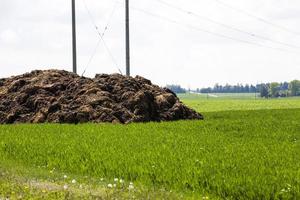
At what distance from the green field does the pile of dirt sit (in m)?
9.06

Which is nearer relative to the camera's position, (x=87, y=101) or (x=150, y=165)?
(x=150, y=165)

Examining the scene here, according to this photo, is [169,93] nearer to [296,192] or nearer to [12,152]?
[12,152]

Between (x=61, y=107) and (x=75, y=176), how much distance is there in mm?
23221

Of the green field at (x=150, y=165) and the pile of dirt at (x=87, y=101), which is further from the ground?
the pile of dirt at (x=87, y=101)

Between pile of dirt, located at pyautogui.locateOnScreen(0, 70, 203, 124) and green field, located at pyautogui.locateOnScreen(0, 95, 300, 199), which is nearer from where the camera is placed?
green field, located at pyautogui.locateOnScreen(0, 95, 300, 199)

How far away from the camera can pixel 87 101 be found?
40781 mm

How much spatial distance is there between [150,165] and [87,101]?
23236 millimetres

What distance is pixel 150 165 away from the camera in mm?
18141

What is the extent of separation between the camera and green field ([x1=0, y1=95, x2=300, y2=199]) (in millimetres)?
14516

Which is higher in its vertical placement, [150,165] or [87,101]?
[87,101]

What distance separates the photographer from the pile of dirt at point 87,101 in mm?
39594

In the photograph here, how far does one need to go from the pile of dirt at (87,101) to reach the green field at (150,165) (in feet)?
29.7

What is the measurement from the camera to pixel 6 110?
4366 cm

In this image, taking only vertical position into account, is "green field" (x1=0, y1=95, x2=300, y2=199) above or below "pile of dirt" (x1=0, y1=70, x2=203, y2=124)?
below
